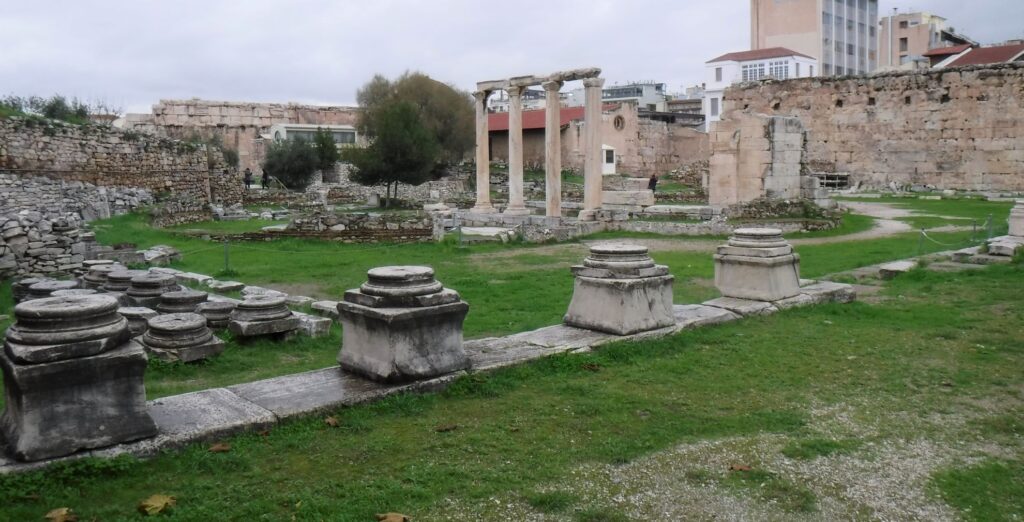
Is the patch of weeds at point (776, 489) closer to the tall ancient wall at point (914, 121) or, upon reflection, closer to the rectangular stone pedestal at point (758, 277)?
the rectangular stone pedestal at point (758, 277)

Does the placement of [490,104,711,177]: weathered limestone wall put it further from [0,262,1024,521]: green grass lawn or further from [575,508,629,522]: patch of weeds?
[575,508,629,522]: patch of weeds

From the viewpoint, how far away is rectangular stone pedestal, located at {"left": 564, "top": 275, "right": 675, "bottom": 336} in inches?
295

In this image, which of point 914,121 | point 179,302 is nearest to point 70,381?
point 179,302

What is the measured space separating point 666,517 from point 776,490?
0.74 meters

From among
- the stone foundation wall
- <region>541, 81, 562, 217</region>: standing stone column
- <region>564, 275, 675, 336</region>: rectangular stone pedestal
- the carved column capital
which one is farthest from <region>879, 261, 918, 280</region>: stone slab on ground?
the stone foundation wall

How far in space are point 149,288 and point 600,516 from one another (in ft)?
25.2

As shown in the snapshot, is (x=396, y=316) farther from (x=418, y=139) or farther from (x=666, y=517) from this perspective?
(x=418, y=139)

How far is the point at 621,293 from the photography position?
746 cm

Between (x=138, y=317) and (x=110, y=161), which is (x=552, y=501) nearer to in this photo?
(x=138, y=317)

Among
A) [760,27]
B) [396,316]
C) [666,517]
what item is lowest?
[666,517]

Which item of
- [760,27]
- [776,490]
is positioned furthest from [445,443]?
[760,27]

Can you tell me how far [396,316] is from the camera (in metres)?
5.66

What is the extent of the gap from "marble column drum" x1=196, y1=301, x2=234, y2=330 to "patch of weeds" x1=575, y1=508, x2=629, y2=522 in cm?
575

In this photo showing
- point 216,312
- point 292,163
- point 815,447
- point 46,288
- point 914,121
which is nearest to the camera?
point 815,447
